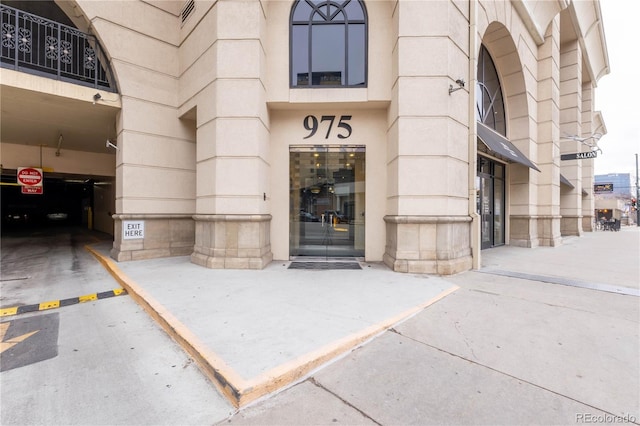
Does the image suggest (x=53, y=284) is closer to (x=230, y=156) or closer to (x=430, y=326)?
(x=230, y=156)

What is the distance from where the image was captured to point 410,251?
22.8 feet

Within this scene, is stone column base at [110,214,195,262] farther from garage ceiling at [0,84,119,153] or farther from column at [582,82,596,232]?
column at [582,82,596,232]

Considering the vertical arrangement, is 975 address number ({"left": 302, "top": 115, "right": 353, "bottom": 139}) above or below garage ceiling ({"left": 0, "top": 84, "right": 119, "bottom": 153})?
below

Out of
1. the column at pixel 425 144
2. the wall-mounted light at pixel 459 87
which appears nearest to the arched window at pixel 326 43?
the column at pixel 425 144

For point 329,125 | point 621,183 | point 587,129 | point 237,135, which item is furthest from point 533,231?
point 621,183

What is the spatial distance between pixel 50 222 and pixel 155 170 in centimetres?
3222

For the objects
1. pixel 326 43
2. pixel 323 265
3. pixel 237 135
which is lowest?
pixel 323 265

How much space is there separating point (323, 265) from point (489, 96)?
10.9 metres

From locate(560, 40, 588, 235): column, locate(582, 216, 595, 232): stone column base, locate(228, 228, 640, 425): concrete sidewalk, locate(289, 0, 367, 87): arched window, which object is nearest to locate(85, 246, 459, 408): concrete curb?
locate(228, 228, 640, 425): concrete sidewalk

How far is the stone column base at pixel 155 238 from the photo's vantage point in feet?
27.6

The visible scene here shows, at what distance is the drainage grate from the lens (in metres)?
7.57

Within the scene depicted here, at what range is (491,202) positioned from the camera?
39.5 ft

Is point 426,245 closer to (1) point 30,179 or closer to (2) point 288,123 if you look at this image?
(2) point 288,123

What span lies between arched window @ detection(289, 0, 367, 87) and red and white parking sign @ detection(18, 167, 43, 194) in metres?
12.1
